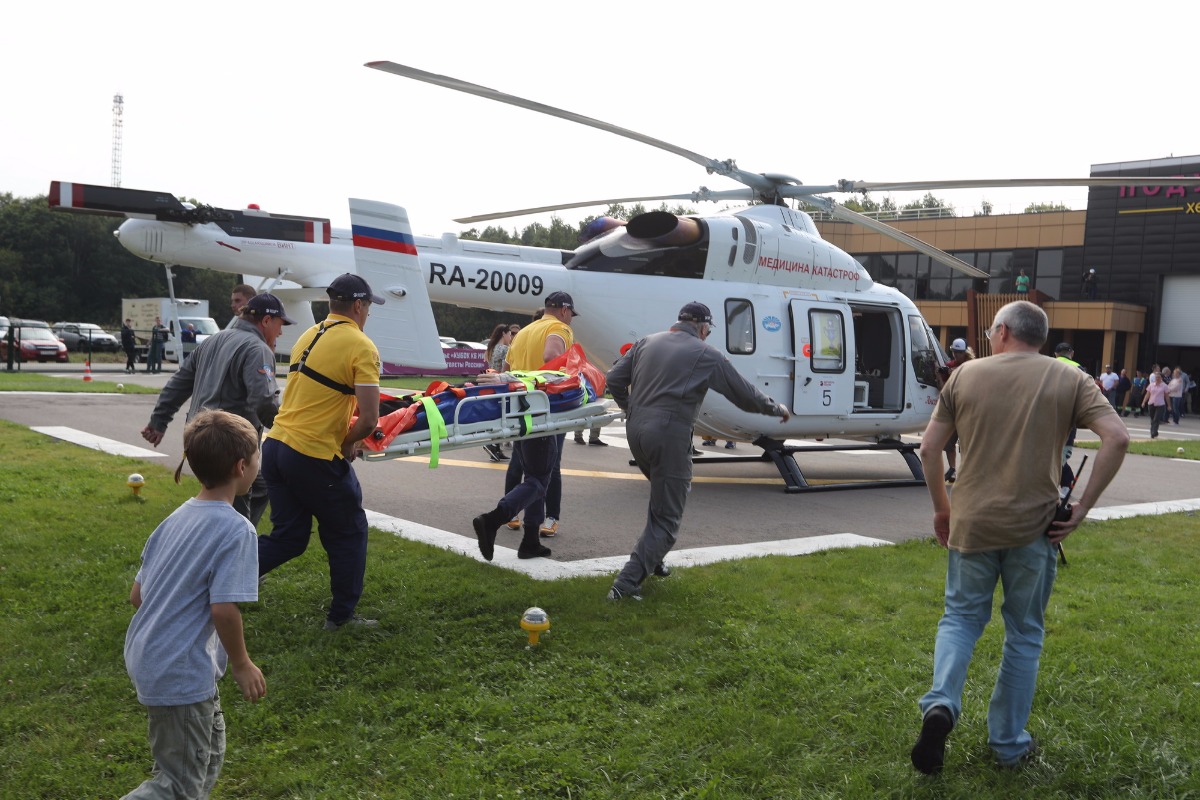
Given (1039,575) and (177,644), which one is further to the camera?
(1039,575)

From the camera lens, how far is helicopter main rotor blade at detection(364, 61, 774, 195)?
7074mm

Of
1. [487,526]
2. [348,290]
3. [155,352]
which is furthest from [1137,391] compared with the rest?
[348,290]

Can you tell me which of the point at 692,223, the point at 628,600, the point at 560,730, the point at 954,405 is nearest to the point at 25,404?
the point at 692,223

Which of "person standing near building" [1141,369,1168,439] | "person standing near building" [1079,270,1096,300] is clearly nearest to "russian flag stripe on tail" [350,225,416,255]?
"person standing near building" [1141,369,1168,439]

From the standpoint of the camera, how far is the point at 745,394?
5.82 m

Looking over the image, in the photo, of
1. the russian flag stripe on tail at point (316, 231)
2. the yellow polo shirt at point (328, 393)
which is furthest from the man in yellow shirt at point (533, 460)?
the russian flag stripe on tail at point (316, 231)

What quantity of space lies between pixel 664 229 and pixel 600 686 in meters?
6.59

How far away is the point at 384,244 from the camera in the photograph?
27.0ft

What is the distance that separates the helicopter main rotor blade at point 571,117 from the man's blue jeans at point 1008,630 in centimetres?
546

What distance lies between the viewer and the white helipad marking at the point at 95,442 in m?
10.7

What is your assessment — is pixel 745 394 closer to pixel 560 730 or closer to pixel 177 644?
pixel 560 730

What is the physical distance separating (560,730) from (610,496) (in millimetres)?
5855

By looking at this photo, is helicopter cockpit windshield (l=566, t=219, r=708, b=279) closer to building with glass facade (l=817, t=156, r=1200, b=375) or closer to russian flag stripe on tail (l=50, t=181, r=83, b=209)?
russian flag stripe on tail (l=50, t=181, r=83, b=209)

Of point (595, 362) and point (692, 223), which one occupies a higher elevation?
point (692, 223)
